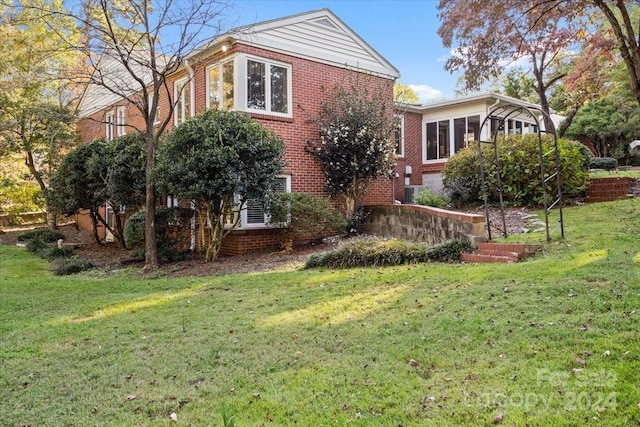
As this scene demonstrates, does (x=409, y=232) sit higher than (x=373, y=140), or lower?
lower

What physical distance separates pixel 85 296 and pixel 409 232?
22.0 ft

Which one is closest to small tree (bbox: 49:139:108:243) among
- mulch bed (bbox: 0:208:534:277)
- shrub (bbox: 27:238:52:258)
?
shrub (bbox: 27:238:52:258)

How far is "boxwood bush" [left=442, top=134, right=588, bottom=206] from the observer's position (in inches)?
435

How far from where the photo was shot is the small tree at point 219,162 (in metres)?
8.41

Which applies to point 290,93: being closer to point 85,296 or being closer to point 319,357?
point 85,296

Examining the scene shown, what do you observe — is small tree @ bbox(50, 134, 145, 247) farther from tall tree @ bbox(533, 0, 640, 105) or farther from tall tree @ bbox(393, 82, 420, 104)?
tall tree @ bbox(393, 82, 420, 104)

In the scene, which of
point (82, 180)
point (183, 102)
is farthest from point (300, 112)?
point (82, 180)

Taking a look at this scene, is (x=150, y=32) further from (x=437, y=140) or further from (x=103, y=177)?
(x=437, y=140)

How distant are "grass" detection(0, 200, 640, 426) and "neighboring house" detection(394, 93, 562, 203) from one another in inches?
420

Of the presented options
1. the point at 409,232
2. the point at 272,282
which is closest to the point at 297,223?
the point at 409,232

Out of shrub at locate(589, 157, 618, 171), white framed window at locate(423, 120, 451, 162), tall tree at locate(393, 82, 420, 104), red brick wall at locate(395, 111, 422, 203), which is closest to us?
A: red brick wall at locate(395, 111, 422, 203)

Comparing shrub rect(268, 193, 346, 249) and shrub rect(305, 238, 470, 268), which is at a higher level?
shrub rect(268, 193, 346, 249)

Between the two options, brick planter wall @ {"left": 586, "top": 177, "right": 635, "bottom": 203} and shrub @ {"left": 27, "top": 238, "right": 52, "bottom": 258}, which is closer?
brick planter wall @ {"left": 586, "top": 177, "right": 635, "bottom": 203}

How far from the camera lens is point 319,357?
3783 millimetres
